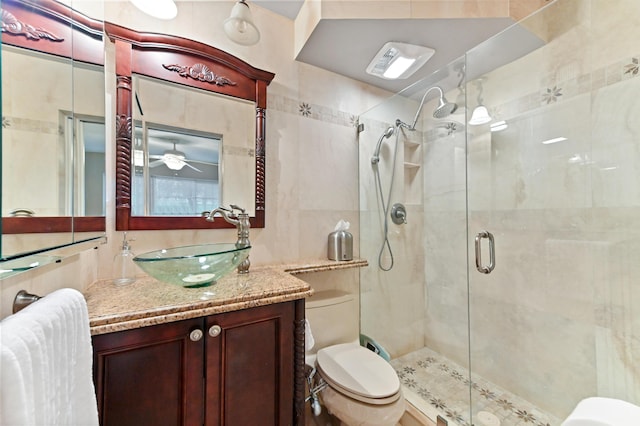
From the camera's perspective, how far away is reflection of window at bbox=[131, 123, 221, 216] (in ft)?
3.73

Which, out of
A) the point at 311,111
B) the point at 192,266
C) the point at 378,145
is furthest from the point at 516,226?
the point at 192,266

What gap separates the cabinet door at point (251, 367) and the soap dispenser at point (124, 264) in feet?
1.82

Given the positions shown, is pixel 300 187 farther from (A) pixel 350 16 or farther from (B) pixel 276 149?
(A) pixel 350 16

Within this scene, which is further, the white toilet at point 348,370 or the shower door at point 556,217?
the shower door at point 556,217

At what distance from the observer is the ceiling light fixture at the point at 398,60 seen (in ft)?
4.80

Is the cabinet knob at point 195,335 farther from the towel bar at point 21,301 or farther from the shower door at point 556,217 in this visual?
the shower door at point 556,217

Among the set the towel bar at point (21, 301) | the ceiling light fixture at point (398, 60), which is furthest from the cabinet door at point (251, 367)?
the ceiling light fixture at point (398, 60)

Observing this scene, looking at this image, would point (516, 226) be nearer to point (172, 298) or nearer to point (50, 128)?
point (172, 298)

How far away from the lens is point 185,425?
777 millimetres

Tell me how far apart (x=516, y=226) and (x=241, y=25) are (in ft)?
6.23

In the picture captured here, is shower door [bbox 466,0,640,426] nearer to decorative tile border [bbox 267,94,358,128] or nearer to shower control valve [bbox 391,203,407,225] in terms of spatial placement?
shower control valve [bbox 391,203,407,225]

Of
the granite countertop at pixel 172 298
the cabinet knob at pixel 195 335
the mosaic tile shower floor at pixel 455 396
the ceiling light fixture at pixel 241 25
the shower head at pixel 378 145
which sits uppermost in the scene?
the ceiling light fixture at pixel 241 25

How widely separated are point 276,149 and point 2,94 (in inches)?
42.5

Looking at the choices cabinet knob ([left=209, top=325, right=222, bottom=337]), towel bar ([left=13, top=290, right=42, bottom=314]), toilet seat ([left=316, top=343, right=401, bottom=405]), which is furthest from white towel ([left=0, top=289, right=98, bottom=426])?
toilet seat ([left=316, top=343, right=401, bottom=405])
